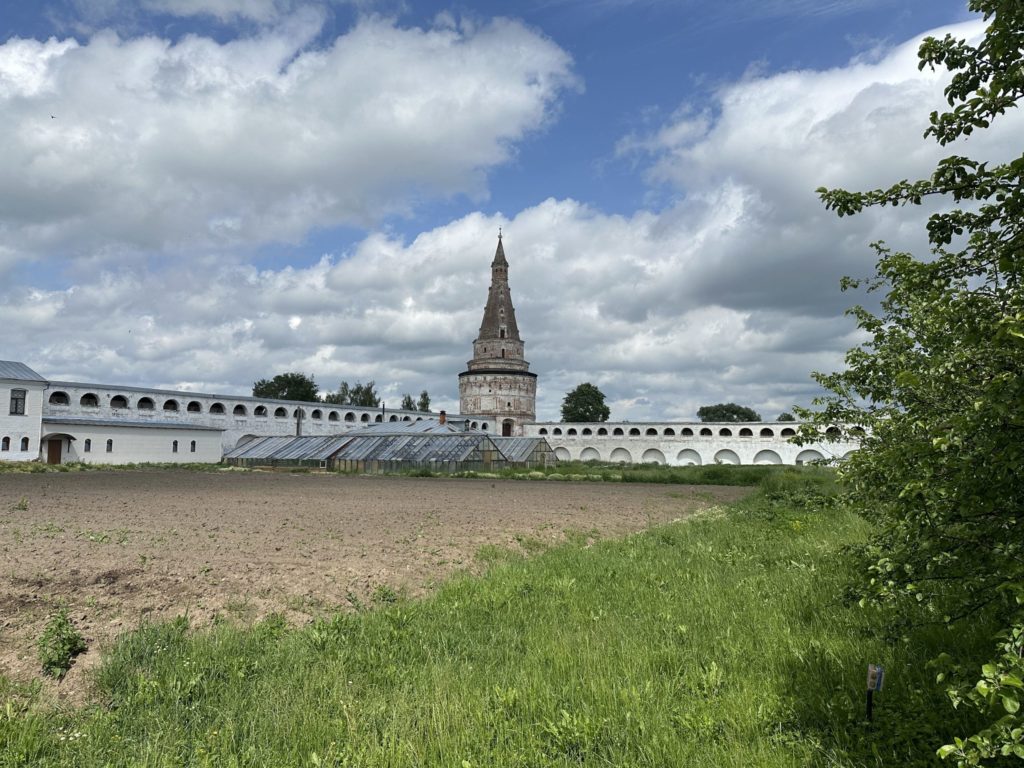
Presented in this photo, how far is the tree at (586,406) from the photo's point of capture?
105m

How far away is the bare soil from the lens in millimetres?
7492

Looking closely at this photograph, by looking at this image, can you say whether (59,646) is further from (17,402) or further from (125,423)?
(125,423)

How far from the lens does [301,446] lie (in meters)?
58.3

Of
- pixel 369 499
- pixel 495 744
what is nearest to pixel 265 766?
pixel 495 744

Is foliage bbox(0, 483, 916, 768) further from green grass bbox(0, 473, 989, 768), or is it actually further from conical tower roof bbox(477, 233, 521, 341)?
conical tower roof bbox(477, 233, 521, 341)

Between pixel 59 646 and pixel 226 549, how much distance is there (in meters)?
5.69

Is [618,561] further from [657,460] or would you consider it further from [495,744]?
[657,460]

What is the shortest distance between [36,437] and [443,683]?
56.7 metres

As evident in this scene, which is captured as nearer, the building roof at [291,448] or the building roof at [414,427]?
the building roof at [291,448]

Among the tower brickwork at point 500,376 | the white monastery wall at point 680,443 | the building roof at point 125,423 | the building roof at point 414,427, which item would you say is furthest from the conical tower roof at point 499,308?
the building roof at point 125,423

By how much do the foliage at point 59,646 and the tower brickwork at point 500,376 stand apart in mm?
76792

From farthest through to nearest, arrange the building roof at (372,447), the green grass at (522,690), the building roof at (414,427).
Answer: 1. the building roof at (414,427)
2. the building roof at (372,447)
3. the green grass at (522,690)

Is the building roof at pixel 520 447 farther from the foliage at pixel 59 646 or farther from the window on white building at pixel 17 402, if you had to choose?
the foliage at pixel 59 646

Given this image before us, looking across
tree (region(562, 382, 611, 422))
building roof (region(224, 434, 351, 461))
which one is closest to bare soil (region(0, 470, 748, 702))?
building roof (region(224, 434, 351, 461))
